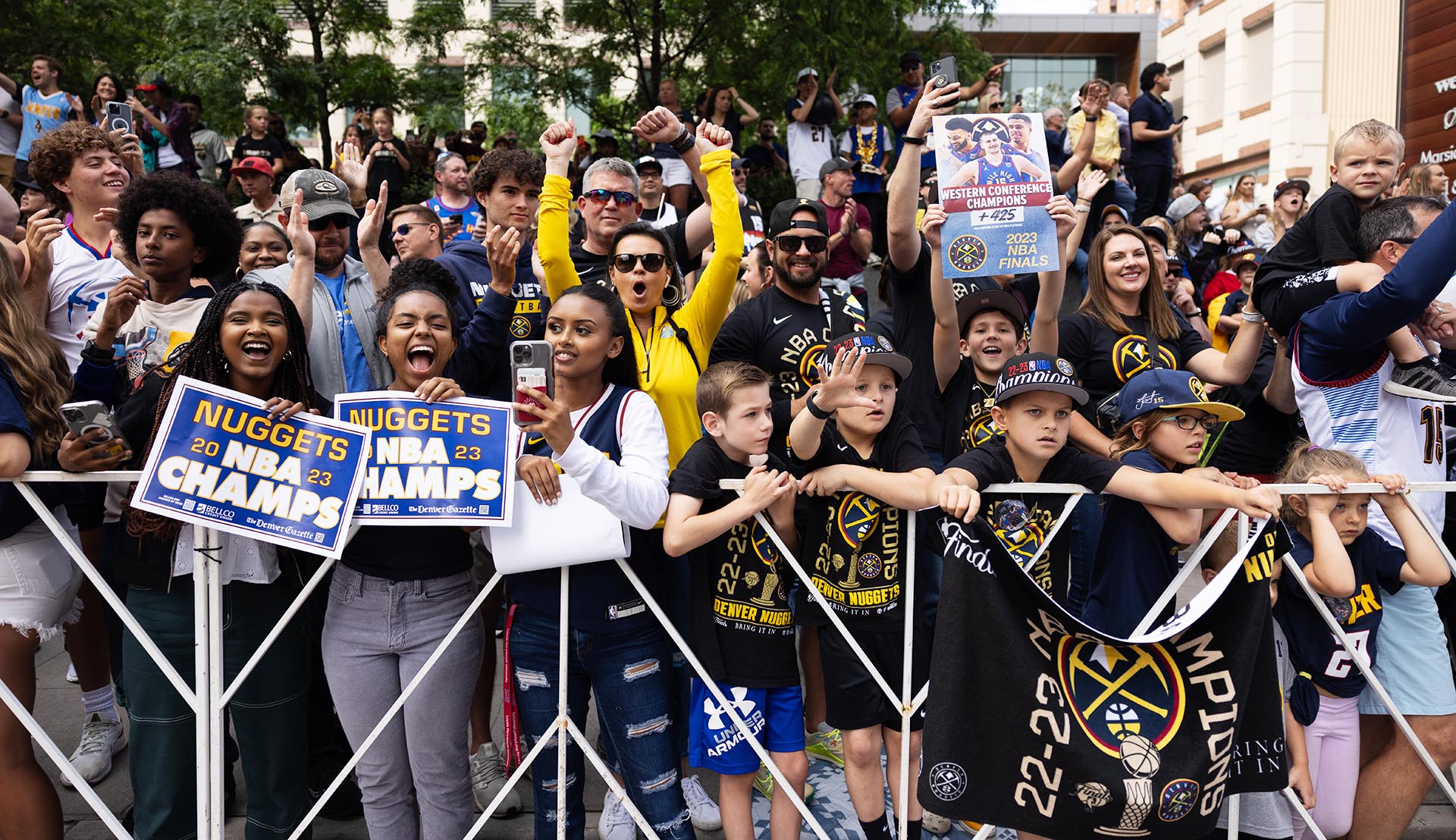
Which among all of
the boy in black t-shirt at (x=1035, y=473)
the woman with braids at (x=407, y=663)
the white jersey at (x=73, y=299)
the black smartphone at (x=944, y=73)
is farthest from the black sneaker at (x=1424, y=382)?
the white jersey at (x=73, y=299)

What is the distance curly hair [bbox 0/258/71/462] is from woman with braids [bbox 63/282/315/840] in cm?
24

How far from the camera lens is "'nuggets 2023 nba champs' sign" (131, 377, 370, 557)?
3137 millimetres

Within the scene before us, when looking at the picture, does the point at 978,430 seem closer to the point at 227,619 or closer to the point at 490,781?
the point at 490,781

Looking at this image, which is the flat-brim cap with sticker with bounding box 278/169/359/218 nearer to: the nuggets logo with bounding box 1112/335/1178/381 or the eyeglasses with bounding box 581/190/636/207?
the eyeglasses with bounding box 581/190/636/207

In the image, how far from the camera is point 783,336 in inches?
166

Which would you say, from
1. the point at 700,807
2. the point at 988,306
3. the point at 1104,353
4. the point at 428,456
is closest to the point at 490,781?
the point at 700,807

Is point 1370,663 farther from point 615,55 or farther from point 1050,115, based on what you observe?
point 615,55

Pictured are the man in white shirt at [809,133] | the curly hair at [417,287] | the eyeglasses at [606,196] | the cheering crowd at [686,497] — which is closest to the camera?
the cheering crowd at [686,497]

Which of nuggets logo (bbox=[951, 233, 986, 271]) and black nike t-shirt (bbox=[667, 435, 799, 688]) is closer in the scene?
black nike t-shirt (bbox=[667, 435, 799, 688])

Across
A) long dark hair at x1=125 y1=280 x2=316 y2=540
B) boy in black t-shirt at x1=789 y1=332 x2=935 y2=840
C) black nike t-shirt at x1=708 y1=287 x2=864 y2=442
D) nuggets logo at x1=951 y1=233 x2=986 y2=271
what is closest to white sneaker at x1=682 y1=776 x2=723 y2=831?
boy in black t-shirt at x1=789 y1=332 x2=935 y2=840

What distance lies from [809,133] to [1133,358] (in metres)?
8.13

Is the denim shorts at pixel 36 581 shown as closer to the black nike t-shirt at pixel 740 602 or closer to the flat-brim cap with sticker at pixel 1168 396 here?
the black nike t-shirt at pixel 740 602

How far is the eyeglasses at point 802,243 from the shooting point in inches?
169

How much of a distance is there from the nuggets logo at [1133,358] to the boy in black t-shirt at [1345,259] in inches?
18.1
